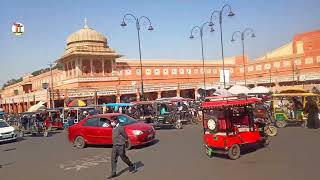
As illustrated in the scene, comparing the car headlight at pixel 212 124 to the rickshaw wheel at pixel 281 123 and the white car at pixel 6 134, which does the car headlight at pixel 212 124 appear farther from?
the white car at pixel 6 134

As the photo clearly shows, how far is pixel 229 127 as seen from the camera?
1206 centimetres

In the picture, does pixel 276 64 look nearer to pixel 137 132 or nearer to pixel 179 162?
pixel 137 132

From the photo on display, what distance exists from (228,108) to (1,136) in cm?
1479

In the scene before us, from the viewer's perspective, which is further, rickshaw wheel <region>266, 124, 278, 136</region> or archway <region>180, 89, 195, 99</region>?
archway <region>180, 89, 195, 99</region>

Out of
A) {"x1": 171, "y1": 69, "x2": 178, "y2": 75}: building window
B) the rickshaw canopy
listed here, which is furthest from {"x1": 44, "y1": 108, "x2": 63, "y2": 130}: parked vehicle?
{"x1": 171, "y1": 69, "x2": 178, "y2": 75}: building window

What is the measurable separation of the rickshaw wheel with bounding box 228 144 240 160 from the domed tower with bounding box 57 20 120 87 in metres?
43.9

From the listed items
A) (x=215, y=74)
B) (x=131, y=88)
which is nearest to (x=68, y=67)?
(x=131, y=88)

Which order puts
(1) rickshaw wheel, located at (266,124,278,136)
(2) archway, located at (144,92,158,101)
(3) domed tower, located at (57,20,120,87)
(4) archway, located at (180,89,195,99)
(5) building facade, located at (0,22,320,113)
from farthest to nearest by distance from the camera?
1. (4) archway, located at (180,89,195,99)
2. (2) archway, located at (144,92,158,101)
3. (3) domed tower, located at (57,20,120,87)
4. (5) building facade, located at (0,22,320,113)
5. (1) rickshaw wheel, located at (266,124,278,136)

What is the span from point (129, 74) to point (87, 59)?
7760mm

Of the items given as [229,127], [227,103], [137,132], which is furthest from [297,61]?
[229,127]

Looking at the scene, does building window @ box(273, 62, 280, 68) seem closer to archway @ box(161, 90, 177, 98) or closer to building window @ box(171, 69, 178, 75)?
building window @ box(171, 69, 178, 75)

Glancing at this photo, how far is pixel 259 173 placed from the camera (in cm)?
945

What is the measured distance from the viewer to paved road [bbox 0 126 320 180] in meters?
9.73

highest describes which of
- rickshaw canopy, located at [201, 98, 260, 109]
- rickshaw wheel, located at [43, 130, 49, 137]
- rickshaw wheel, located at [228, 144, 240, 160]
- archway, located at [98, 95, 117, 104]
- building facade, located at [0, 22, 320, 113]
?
building facade, located at [0, 22, 320, 113]
